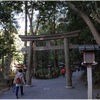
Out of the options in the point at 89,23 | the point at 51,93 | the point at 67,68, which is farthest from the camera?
the point at 67,68

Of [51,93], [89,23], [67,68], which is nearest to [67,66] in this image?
[67,68]

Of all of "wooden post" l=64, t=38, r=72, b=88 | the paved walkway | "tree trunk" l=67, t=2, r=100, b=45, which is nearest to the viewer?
"tree trunk" l=67, t=2, r=100, b=45

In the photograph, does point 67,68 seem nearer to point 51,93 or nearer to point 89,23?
point 51,93

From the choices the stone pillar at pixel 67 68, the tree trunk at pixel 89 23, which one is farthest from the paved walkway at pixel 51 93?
the tree trunk at pixel 89 23

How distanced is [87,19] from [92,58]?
233 cm

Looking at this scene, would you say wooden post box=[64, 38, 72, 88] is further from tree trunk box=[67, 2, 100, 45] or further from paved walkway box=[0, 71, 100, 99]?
tree trunk box=[67, 2, 100, 45]

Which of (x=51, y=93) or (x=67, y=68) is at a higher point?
(x=67, y=68)

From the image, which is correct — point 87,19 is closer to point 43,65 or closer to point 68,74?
point 68,74

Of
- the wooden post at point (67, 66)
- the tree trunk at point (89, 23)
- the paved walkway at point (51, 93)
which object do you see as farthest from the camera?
the wooden post at point (67, 66)

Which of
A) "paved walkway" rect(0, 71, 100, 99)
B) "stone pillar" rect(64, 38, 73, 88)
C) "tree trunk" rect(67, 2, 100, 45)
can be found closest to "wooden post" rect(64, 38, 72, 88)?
"stone pillar" rect(64, 38, 73, 88)

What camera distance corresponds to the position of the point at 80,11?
371 inches

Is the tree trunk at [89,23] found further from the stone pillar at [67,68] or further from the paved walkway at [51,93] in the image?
the stone pillar at [67,68]

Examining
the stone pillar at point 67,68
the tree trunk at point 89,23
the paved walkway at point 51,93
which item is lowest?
the paved walkway at point 51,93

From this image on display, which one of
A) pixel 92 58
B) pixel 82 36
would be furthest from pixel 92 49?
pixel 82 36
